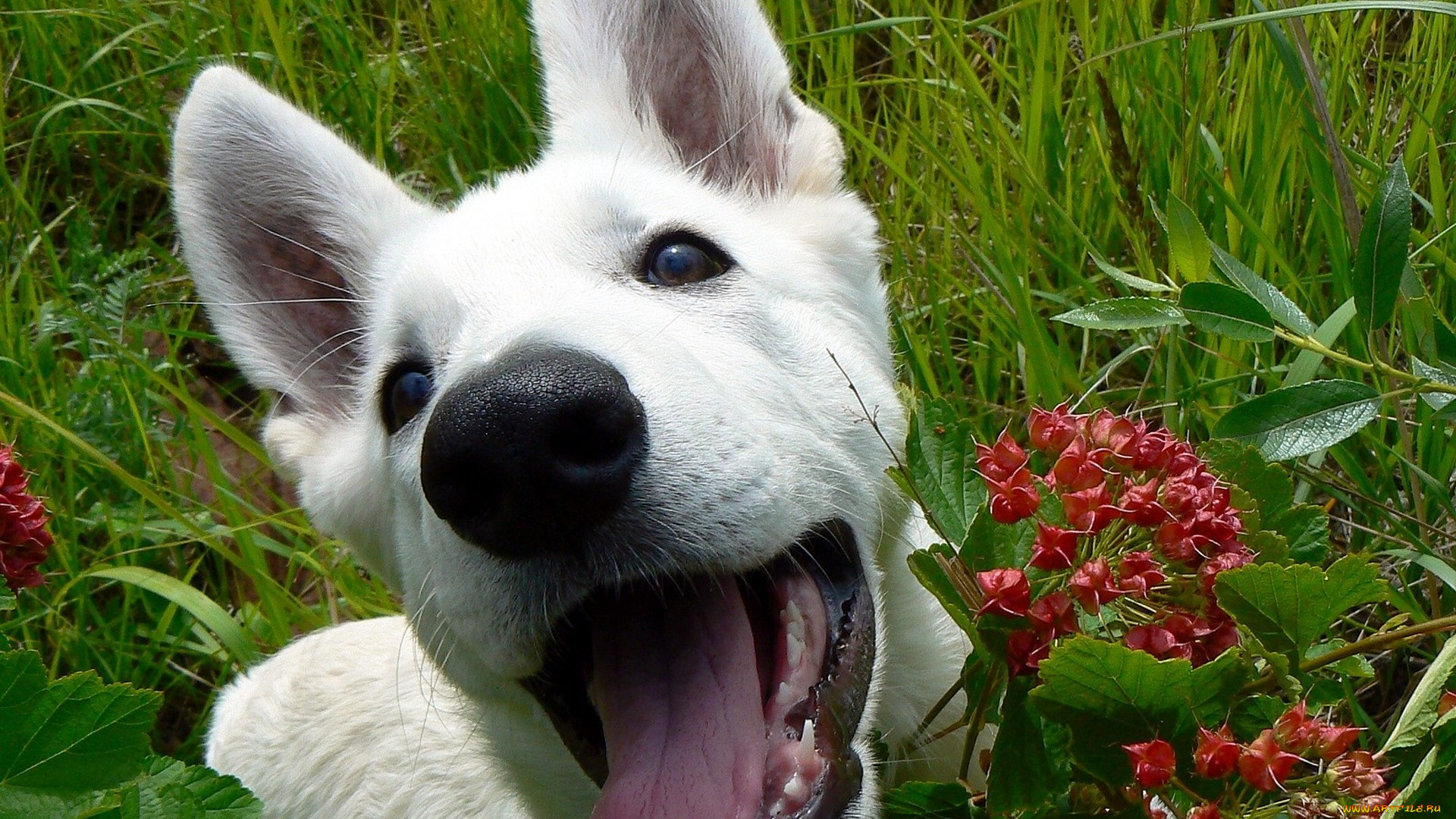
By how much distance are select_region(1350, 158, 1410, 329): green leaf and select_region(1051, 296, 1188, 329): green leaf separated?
233mm

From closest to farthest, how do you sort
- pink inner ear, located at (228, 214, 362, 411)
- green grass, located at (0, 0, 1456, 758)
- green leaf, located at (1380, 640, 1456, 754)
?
green leaf, located at (1380, 640, 1456, 754), pink inner ear, located at (228, 214, 362, 411), green grass, located at (0, 0, 1456, 758)

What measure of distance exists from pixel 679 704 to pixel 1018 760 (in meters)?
0.56

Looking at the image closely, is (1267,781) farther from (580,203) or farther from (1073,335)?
(1073,335)

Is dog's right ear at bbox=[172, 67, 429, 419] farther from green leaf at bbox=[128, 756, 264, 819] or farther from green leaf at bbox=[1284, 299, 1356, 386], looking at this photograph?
green leaf at bbox=[1284, 299, 1356, 386]

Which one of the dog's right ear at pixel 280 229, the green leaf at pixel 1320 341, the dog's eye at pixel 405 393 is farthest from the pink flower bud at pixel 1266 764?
the dog's right ear at pixel 280 229

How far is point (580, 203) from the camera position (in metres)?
2.25

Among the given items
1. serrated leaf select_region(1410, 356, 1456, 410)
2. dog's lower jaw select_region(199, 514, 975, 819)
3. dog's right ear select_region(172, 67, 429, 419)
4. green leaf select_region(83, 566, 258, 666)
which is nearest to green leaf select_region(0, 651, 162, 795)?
dog's lower jaw select_region(199, 514, 975, 819)

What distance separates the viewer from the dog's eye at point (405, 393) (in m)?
2.20

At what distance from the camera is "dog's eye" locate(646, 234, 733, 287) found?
224 cm

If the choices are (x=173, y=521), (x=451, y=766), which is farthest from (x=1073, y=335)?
(x=173, y=521)

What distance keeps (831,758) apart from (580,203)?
1.05 m

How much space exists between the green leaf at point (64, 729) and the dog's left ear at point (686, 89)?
5.01 feet

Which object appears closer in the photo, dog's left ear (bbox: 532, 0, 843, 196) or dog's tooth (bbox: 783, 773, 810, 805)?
dog's tooth (bbox: 783, 773, 810, 805)

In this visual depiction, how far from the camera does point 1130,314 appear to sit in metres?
1.71
